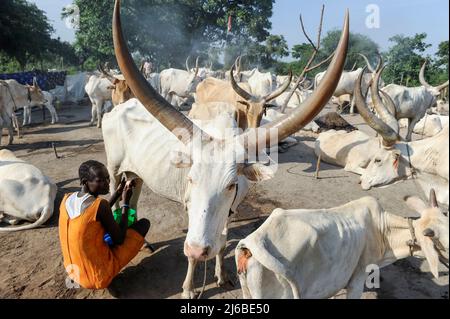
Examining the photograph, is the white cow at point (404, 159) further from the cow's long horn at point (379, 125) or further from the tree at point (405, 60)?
the tree at point (405, 60)

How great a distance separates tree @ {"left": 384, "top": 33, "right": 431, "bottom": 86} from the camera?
33.6 feet

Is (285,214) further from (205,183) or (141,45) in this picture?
(141,45)

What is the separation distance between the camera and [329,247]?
254 cm

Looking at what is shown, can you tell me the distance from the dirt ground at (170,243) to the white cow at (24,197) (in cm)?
23

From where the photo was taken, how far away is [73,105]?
18.1 meters

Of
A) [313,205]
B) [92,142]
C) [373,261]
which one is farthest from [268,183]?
[92,142]

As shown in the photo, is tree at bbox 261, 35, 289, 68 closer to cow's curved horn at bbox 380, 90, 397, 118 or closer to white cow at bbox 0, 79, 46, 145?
white cow at bbox 0, 79, 46, 145

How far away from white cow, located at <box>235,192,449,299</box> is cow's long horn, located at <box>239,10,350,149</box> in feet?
2.19

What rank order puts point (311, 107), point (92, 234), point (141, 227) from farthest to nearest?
point (141, 227) < point (92, 234) < point (311, 107)

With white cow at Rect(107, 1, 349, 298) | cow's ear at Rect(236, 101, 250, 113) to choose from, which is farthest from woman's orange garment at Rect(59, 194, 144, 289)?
cow's ear at Rect(236, 101, 250, 113)

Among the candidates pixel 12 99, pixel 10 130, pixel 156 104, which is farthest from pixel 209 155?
pixel 12 99

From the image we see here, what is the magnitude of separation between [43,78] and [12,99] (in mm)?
8812

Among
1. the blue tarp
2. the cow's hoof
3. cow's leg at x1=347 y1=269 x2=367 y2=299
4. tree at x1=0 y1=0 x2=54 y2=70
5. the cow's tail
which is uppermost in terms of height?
tree at x1=0 y1=0 x2=54 y2=70

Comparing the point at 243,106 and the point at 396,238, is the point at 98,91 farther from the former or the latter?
the point at 396,238
